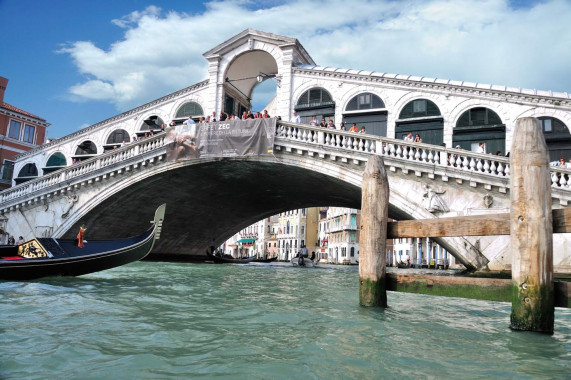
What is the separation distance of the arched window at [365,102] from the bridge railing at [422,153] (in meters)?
2.09

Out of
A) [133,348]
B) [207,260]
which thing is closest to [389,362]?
[133,348]

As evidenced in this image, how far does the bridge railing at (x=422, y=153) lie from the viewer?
959 cm

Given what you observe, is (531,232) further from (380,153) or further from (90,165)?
(90,165)

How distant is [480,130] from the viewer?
41.1 feet

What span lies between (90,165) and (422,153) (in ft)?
32.6

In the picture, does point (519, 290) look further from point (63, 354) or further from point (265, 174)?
point (265, 174)

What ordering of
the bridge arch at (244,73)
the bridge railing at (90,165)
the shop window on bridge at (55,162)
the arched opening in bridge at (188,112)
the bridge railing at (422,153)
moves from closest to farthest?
the bridge railing at (422,153) < the bridge railing at (90,165) < the bridge arch at (244,73) < the arched opening in bridge at (188,112) < the shop window on bridge at (55,162)

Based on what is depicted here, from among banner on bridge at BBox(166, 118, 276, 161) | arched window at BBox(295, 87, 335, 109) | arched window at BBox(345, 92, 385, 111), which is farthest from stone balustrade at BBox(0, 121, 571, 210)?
arched window at BBox(345, 92, 385, 111)

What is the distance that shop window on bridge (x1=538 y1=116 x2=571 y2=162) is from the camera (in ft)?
38.0

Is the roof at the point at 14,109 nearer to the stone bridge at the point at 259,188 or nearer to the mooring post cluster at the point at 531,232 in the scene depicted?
the stone bridge at the point at 259,188

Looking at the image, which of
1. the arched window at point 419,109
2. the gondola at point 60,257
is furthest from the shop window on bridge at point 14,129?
the arched window at point 419,109

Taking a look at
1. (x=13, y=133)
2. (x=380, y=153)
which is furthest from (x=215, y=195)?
(x=13, y=133)

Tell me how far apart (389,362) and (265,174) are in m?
11.3

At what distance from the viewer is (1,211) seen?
52.6 ft
